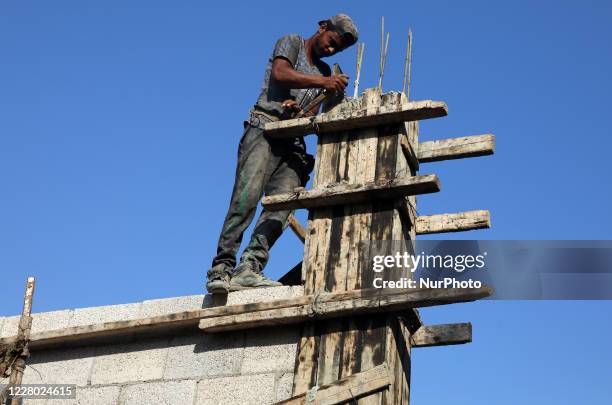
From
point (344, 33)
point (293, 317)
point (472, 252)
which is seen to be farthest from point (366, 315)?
point (344, 33)

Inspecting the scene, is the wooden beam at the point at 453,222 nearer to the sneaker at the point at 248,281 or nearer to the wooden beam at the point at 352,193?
the wooden beam at the point at 352,193

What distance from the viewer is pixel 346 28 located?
984cm

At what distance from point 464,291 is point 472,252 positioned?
1373mm

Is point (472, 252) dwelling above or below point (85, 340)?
above

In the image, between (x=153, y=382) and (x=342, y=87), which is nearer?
(x=153, y=382)

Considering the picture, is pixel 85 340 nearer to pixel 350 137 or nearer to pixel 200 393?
pixel 200 393

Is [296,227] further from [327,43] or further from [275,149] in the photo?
[327,43]

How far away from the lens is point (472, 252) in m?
8.80

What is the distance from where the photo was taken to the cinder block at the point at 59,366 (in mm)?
8836

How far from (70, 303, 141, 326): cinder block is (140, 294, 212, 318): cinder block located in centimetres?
11

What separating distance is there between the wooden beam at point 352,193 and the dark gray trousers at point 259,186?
58cm

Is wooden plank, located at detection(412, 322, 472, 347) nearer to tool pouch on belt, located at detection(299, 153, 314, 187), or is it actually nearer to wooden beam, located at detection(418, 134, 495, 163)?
wooden beam, located at detection(418, 134, 495, 163)

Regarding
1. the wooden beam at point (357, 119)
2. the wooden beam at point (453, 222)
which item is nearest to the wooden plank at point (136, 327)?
the wooden beam at point (453, 222)

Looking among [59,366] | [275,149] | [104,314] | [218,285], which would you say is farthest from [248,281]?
[59,366]
